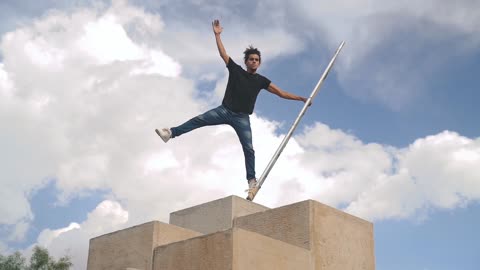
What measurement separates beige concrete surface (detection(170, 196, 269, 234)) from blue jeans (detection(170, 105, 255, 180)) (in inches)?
26.4

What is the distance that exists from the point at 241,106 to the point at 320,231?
3.27m

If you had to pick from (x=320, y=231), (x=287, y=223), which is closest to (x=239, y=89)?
(x=287, y=223)

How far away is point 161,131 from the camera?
14234mm

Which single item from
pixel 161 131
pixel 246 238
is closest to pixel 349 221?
pixel 246 238

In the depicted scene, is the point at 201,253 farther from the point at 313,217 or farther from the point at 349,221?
the point at 349,221

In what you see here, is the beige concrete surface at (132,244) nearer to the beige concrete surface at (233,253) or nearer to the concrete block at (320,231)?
the beige concrete surface at (233,253)

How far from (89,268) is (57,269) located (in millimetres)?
18010

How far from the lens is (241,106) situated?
48.7ft

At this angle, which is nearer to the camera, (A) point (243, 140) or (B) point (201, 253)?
(B) point (201, 253)

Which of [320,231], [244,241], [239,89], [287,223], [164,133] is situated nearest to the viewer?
[244,241]

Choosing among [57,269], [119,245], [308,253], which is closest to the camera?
[308,253]

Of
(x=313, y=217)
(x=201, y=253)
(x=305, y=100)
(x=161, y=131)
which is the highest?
(x=305, y=100)

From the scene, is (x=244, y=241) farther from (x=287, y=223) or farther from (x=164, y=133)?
A: (x=164, y=133)

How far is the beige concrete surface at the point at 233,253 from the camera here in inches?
470
